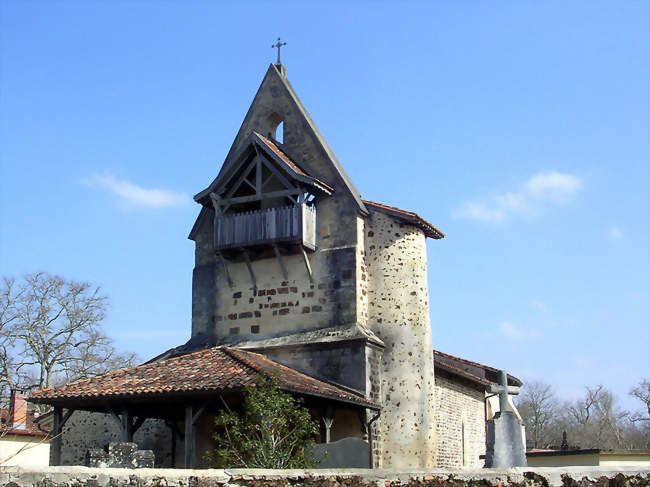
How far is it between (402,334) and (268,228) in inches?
187

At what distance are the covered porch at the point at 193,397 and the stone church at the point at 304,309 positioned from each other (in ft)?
0.23

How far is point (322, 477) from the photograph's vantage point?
799 centimetres

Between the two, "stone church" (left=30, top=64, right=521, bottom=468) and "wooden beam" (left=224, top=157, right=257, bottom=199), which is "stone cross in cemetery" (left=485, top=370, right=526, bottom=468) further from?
"wooden beam" (left=224, top=157, right=257, bottom=199)

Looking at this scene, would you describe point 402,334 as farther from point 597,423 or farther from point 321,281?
point 597,423

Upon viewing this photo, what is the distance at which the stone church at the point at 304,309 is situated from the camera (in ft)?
65.2

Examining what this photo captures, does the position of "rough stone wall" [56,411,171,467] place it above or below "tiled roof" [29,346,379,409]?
below

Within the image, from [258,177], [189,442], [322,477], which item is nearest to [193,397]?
[189,442]

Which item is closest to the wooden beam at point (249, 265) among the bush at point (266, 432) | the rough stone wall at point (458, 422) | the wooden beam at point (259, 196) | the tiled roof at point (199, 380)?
the wooden beam at point (259, 196)

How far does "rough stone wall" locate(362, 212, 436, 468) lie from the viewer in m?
20.3

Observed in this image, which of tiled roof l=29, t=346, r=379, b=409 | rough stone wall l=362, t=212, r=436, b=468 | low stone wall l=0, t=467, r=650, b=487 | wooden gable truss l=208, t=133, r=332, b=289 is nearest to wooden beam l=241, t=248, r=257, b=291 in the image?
wooden gable truss l=208, t=133, r=332, b=289

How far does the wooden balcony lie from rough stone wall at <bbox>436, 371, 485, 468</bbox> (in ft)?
20.2

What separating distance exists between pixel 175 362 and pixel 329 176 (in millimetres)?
6992

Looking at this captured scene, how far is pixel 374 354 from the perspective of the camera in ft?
67.5

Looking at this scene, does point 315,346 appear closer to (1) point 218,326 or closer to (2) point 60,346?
(1) point 218,326
